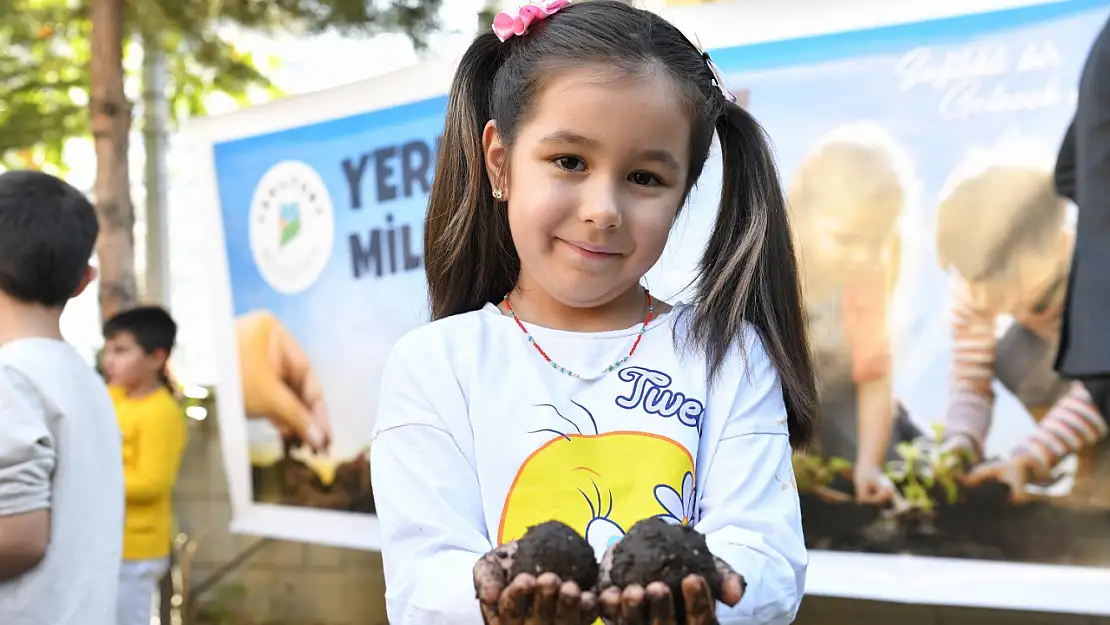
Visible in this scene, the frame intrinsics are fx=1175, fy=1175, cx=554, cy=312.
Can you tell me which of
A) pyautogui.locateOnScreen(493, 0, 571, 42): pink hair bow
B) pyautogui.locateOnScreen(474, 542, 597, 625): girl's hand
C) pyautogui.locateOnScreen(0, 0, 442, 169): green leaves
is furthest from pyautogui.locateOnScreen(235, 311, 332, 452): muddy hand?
pyautogui.locateOnScreen(474, 542, 597, 625): girl's hand

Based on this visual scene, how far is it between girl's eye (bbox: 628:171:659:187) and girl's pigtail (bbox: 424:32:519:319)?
0.84ft

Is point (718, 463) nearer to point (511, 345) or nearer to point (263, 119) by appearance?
point (511, 345)

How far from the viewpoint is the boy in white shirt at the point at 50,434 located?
211cm

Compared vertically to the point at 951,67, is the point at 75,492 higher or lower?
lower

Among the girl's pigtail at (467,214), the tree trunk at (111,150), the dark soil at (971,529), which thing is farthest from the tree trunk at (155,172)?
the girl's pigtail at (467,214)

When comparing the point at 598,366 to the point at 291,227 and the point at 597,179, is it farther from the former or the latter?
the point at 291,227

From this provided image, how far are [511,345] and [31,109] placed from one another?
5.40 m

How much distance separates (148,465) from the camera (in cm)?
421

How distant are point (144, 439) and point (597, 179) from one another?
339 cm

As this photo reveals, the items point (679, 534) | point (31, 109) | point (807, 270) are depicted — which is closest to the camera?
point (679, 534)

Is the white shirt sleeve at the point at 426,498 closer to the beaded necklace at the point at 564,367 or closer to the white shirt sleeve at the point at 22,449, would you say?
the beaded necklace at the point at 564,367

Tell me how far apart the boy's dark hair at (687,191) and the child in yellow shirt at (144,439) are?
273 cm

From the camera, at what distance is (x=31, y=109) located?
5.98 meters

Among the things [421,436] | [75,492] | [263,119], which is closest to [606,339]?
[421,436]
